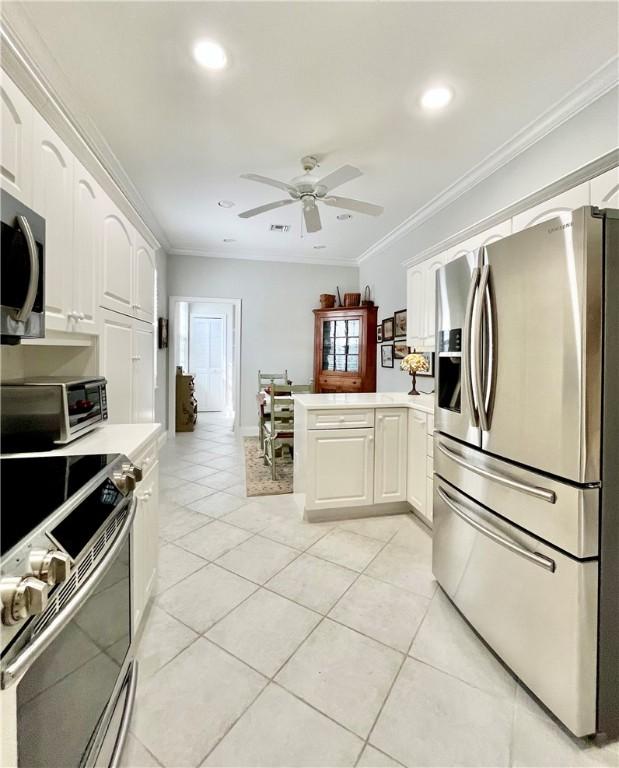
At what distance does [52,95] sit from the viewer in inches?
51.1

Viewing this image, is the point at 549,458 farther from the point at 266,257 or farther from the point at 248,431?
the point at 266,257

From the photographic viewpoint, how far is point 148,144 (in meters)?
2.72

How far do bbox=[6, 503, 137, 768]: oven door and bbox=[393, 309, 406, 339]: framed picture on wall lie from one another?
151 inches

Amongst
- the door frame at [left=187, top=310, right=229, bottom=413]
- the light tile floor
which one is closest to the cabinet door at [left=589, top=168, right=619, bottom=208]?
the light tile floor

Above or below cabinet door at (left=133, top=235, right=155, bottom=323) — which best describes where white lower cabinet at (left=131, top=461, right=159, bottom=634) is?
below

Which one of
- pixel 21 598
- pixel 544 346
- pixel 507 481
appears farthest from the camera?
pixel 507 481

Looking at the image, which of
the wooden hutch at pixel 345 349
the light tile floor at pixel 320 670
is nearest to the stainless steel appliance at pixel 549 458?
the light tile floor at pixel 320 670

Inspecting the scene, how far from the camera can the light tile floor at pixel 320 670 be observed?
1.18 meters

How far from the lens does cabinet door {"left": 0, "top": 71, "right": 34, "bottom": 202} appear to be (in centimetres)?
110

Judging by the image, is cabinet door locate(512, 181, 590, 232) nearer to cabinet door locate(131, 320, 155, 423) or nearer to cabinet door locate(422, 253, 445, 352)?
cabinet door locate(422, 253, 445, 352)

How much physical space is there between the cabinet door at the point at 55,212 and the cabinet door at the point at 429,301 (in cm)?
245

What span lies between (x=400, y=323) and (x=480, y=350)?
10.1 ft

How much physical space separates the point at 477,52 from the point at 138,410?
8.78 ft

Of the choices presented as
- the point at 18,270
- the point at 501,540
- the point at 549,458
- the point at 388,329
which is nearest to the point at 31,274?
the point at 18,270
